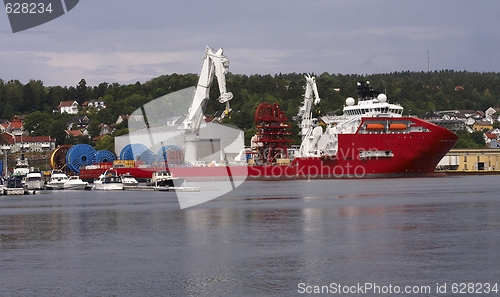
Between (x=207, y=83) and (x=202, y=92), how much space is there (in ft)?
3.87

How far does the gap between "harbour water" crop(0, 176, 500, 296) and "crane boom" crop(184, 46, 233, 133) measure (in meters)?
33.9

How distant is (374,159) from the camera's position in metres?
80.3

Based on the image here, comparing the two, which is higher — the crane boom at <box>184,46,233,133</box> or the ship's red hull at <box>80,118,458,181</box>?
the crane boom at <box>184,46,233,133</box>

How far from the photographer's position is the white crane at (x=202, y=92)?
265ft

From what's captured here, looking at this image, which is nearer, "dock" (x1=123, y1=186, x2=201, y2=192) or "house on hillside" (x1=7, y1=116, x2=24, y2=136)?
"dock" (x1=123, y1=186, x2=201, y2=192)

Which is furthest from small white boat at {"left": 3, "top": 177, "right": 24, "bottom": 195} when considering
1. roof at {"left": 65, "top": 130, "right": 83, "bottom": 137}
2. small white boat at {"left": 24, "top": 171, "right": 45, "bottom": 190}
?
roof at {"left": 65, "top": 130, "right": 83, "bottom": 137}

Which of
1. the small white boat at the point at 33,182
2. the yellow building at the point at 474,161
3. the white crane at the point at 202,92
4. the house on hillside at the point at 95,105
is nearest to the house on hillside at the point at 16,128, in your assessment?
the house on hillside at the point at 95,105

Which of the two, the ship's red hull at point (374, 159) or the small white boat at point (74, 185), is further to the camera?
the ship's red hull at point (374, 159)

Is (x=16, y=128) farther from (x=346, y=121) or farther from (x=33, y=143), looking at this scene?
(x=346, y=121)

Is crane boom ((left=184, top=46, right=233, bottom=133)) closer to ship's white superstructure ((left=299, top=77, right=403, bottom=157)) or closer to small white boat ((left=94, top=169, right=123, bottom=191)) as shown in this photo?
ship's white superstructure ((left=299, top=77, right=403, bottom=157))

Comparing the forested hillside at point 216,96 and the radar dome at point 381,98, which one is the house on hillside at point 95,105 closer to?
the forested hillside at point 216,96

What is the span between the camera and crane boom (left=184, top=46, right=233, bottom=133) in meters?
79.7

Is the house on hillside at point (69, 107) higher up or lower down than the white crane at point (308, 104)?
higher up

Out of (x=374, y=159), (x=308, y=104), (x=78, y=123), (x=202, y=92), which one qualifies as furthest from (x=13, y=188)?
(x=78, y=123)
